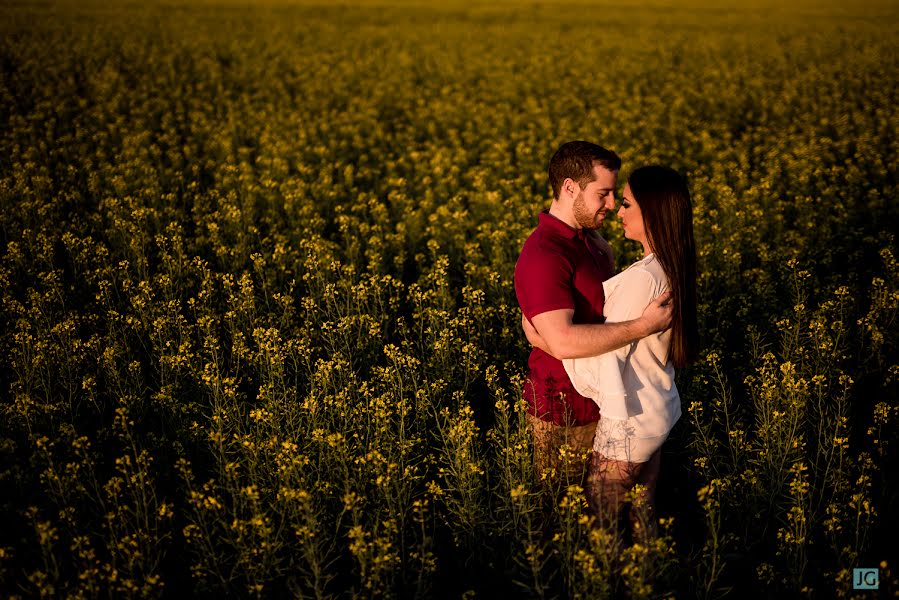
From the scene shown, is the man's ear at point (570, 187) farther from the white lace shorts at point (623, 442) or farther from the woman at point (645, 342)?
the white lace shorts at point (623, 442)

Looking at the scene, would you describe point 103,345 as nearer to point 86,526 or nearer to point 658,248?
point 86,526

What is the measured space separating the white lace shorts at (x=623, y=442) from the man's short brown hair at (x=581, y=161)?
4.02 feet

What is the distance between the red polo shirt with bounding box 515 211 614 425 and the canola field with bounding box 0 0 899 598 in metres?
0.45

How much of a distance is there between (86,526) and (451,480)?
2343mm

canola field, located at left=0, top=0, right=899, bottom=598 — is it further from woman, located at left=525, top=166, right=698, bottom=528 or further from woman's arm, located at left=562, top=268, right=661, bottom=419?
woman's arm, located at left=562, top=268, right=661, bottom=419

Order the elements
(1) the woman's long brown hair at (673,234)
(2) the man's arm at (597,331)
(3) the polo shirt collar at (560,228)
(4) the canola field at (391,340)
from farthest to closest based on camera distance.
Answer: (4) the canola field at (391,340) → (3) the polo shirt collar at (560,228) → (1) the woman's long brown hair at (673,234) → (2) the man's arm at (597,331)

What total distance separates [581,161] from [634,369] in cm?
110

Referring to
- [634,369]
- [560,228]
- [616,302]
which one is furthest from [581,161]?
[634,369]

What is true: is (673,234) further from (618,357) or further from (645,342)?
(618,357)

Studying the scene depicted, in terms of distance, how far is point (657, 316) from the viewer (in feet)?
10.8

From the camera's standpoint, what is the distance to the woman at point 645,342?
342 cm

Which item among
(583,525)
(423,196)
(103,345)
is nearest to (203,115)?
(423,196)
